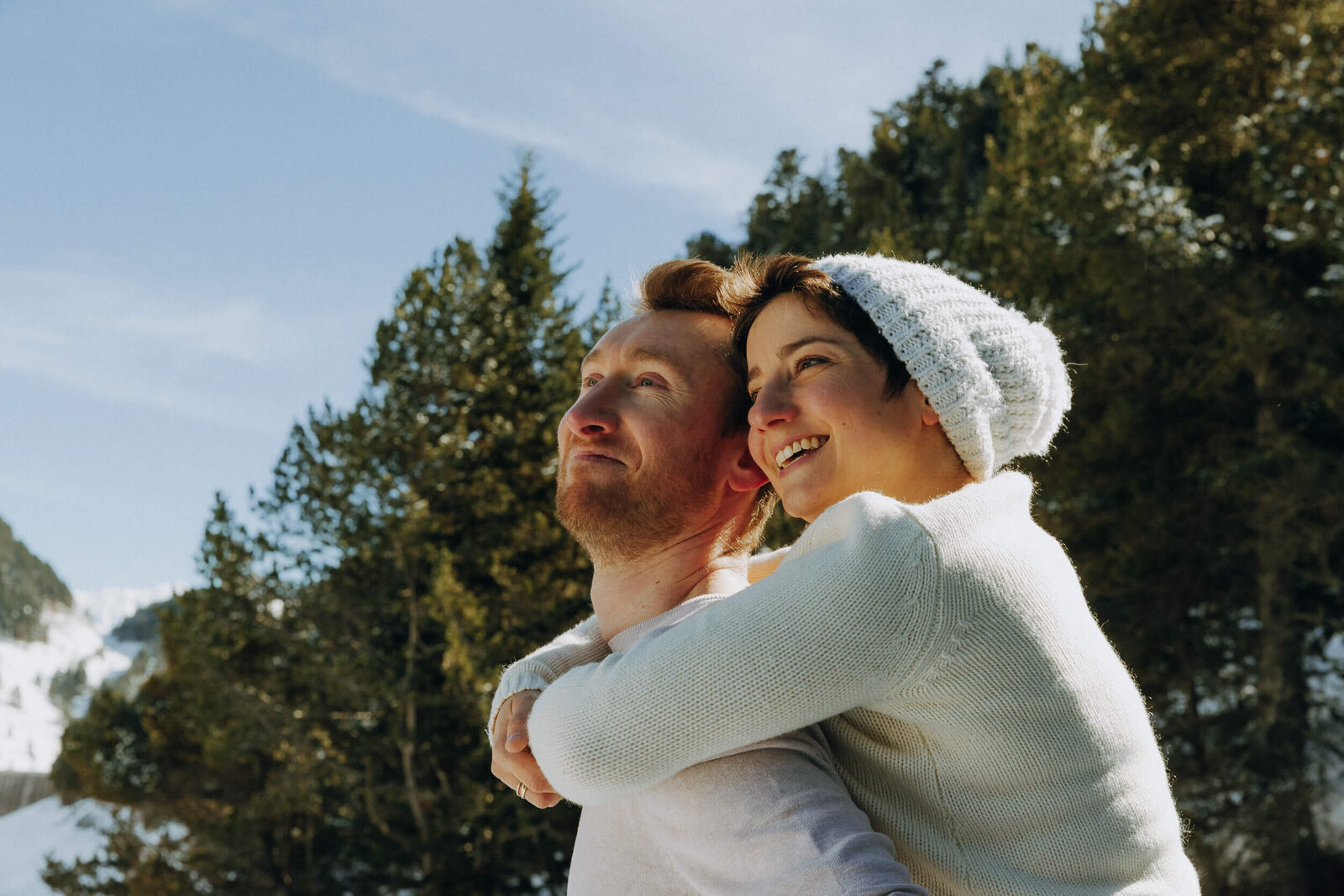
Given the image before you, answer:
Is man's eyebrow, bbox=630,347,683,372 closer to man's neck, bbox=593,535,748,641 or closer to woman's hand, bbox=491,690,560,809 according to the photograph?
man's neck, bbox=593,535,748,641

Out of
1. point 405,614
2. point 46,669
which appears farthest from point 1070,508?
point 46,669

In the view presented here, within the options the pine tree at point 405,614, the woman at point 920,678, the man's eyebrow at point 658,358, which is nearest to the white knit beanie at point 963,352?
the woman at point 920,678

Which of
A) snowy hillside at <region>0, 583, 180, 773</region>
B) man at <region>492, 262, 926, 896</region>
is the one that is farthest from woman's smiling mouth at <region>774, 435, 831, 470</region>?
snowy hillside at <region>0, 583, 180, 773</region>

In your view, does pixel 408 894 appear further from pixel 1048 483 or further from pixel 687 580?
pixel 687 580

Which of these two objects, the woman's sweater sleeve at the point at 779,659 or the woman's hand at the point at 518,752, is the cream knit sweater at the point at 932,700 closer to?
the woman's sweater sleeve at the point at 779,659

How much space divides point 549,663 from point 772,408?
2.09 ft

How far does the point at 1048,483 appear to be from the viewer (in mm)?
14047

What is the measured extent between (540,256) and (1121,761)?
21308 mm

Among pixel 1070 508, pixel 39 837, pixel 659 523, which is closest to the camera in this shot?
pixel 659 523

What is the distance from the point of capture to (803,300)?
75.9 inches

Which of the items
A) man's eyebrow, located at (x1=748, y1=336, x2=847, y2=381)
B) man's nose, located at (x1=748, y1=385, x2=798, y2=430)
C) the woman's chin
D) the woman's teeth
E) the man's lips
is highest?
man's eyebrow, located at (x1=748, y1=336, x2=847, y2=381)

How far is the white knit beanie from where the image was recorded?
1790 mm

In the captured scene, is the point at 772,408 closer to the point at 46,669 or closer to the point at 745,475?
the point at 745,475

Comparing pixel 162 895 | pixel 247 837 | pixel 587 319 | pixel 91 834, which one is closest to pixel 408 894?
pixel 247 837
